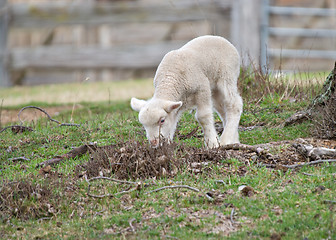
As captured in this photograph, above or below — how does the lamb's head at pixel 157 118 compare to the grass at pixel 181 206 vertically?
above

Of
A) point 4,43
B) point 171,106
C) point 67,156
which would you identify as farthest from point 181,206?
point 4,43

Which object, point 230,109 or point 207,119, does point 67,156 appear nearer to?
point 207,119

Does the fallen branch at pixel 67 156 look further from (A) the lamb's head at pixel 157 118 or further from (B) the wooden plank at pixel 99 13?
(B) the wooden plank at pixel 99 13

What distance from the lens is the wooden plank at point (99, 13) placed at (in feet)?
56.5

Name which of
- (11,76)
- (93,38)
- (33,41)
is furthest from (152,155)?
(33,41)

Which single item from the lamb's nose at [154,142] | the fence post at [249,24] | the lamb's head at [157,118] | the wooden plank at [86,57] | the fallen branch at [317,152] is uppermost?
the lamb's head at [157,118]

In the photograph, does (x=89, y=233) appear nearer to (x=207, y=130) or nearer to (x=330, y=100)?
(x=207, y=130)

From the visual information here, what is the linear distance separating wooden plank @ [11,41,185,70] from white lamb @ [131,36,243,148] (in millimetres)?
10134

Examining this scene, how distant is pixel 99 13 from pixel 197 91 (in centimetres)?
1152

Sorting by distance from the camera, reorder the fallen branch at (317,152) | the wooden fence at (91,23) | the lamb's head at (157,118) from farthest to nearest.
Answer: the wooden fence at (91,23) → the lamb's head at (157,118) → the fallen branch at (317,152)

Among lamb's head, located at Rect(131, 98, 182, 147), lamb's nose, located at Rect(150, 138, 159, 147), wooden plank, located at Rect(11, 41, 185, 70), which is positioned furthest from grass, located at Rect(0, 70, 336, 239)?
wooden plank, located at Rect(11, 41, 185, 70)

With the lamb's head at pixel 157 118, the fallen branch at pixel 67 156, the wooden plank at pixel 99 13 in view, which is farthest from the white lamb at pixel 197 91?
the wooden plank at pixel 99 13

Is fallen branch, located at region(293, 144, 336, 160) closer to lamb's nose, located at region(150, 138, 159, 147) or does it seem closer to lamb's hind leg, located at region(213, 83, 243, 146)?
lamb's hind leg, located at region(213, 83, 243, 146)

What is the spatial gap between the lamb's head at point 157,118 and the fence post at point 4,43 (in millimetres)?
12168
